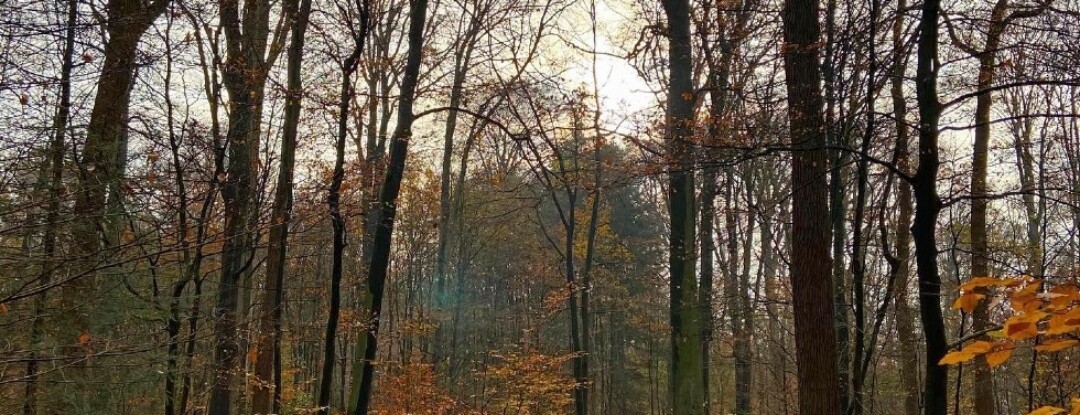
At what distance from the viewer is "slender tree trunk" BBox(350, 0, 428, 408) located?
7.74 meters

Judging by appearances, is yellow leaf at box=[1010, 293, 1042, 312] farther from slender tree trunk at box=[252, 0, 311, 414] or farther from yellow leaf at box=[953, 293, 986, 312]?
slender tree trunk at box=[252, 0, 311, 414]

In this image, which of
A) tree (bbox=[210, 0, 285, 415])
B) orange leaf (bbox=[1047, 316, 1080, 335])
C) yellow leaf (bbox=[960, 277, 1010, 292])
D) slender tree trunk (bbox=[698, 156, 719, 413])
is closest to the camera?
orange leaf (bbox=[1047, 316, 1080, 335])

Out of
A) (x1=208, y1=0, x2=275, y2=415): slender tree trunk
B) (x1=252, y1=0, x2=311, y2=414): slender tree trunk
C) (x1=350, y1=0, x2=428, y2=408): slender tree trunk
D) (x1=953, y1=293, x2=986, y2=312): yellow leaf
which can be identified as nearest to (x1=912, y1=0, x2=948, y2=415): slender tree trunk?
(x1=953, y1=293, x2=986, y2=312): yellow leaf

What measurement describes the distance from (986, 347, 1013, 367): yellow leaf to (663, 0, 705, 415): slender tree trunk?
678 centimetres

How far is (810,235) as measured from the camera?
557cm

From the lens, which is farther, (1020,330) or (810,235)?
(810,235)

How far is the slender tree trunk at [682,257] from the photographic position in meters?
8.55

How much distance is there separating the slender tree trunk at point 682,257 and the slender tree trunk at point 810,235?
2.67 meters

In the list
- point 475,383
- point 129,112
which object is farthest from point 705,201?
point 475,383

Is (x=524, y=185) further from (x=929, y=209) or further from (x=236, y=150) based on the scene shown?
(x=929, y=209)

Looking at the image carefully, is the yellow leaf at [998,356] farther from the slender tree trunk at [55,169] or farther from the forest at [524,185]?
the slender tree trunk at [55,169]

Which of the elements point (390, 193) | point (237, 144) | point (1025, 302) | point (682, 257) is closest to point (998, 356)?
point (1025, 302)

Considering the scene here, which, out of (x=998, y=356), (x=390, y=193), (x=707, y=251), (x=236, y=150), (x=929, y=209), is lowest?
(x=998, y=356)

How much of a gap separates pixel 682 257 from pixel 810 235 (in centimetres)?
317
